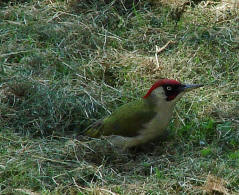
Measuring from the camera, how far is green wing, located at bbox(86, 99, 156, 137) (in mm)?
5973

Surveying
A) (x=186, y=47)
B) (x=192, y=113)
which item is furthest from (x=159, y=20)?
(x=192, y=113)

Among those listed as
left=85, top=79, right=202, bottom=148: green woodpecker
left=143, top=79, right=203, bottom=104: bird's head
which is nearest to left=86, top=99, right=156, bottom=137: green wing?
left=85, top=79, right=202, bottom=148: green woodpecker

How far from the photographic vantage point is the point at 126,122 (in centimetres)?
599

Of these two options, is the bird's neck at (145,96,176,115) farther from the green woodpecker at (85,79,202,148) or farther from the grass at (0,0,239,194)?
the grass at (0,0,239,194)

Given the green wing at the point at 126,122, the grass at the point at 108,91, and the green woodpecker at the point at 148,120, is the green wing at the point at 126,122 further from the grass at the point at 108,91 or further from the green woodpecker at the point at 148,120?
the grass at the point at 108,91

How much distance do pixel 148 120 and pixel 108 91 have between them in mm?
950

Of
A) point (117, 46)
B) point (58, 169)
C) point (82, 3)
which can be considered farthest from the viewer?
point (82, 3)

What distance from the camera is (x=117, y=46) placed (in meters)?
7.64

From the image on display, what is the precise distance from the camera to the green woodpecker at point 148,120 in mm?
5961

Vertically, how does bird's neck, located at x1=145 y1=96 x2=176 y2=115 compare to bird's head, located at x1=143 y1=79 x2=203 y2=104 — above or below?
below

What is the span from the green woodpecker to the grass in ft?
0.48

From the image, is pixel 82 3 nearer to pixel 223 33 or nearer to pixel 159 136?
pixel 223 33

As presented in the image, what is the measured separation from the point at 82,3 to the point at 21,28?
0.99 metres

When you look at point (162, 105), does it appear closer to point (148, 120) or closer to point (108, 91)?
point (148, 120)
